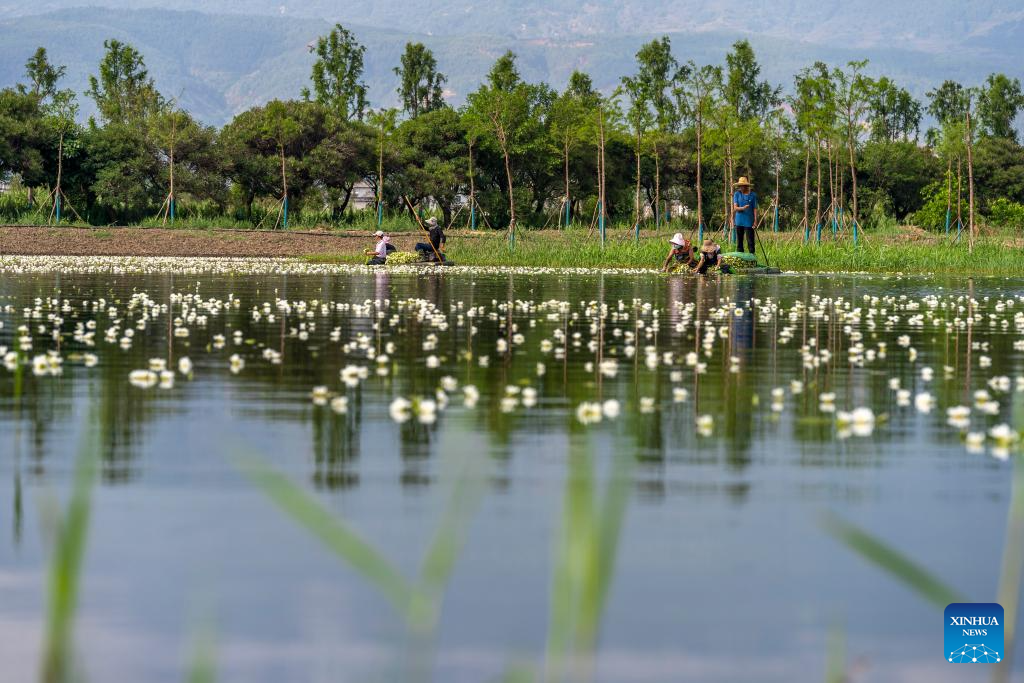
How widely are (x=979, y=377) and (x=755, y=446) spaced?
14.1 ft

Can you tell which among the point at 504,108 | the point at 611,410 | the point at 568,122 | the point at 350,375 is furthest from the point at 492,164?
the point at 611,410

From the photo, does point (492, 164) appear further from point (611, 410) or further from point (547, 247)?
point (611, 410)

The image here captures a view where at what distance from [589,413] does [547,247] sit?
36748 mm

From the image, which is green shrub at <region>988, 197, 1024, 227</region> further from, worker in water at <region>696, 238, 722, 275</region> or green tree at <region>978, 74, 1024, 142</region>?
worker in water at <region>696, 238, 722, 275</region>

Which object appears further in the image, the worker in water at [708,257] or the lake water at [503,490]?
the worker in water at [708,257]

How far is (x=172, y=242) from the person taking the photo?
53688 millimetres

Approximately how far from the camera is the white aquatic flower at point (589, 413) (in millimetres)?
8836

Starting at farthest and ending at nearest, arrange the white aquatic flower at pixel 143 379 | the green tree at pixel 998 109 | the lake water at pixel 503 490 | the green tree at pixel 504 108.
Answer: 1. the green tree at pixel 998 109
2. the green tree at pixel 504 108
3. the white aquatic flower at pixel 143 379
4. the lake water at pixel 503 490

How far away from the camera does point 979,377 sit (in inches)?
457

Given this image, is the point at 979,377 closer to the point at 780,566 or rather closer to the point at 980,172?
the point at 780,566

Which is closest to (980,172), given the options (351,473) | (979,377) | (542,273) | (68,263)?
(542,273)

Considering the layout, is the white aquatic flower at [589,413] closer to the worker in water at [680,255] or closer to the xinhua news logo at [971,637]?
the xinhua news logo at [971,637]

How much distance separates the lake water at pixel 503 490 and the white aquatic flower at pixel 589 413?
2cm

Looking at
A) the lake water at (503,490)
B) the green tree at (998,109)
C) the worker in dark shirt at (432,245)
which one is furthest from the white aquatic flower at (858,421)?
the green tree at (998,109)
